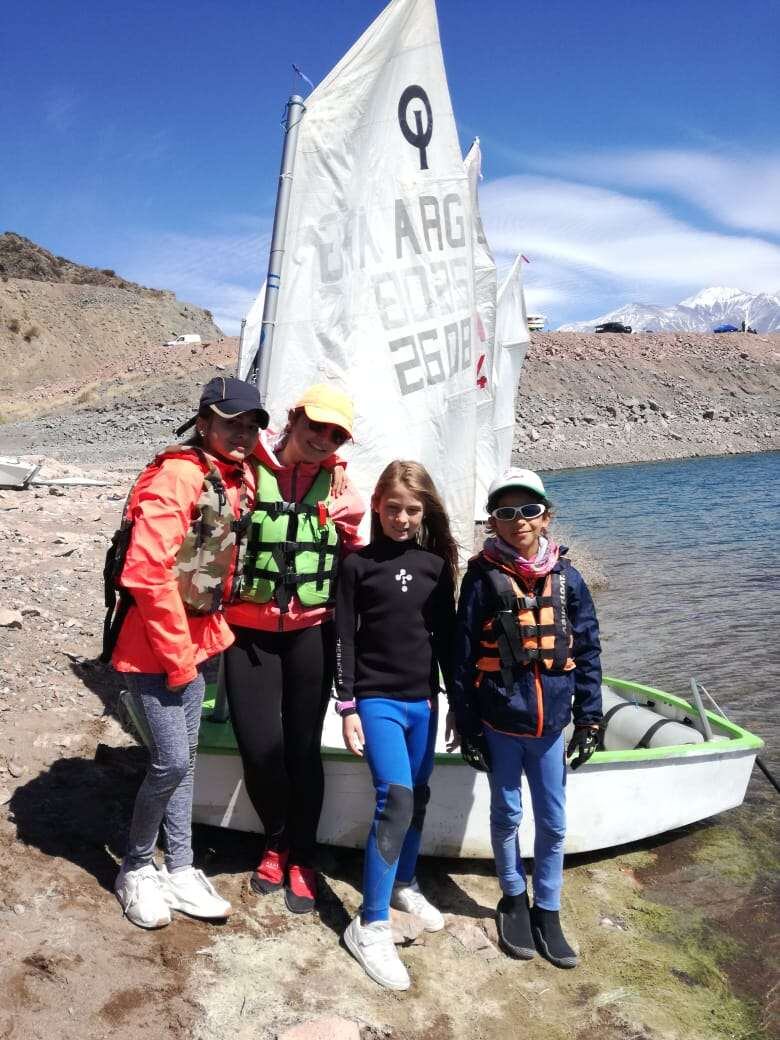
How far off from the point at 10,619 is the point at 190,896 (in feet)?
10.3

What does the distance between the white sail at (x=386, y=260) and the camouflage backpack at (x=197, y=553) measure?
1.50m

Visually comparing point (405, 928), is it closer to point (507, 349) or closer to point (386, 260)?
point (386, 260)

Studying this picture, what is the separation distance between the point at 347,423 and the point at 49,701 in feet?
9.59

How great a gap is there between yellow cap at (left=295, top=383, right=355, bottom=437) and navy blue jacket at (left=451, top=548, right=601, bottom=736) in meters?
0.80

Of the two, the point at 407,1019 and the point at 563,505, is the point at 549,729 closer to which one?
the point at 407,1019

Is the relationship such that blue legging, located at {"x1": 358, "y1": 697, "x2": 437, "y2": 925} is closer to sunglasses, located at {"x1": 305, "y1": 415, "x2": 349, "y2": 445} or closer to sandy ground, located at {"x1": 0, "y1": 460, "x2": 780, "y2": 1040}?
sandy ground, located at {"x1": 0, "y1": 460, "x2": 780, "y2": 1040}

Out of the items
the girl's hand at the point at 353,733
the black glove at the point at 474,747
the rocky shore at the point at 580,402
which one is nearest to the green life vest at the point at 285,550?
the girl's hand at the point at 353,733

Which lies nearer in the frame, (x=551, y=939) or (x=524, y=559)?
(x=524, y=559)

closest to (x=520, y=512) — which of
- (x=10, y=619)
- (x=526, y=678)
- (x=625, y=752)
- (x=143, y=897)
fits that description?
(x=526, y=678)

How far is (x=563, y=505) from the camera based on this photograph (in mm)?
24453

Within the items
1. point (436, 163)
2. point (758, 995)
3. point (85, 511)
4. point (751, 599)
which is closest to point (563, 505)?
point (751, 599)

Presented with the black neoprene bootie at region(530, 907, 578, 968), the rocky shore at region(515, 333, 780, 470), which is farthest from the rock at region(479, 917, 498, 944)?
the rocky shore at region(515, 333, 780, 470)

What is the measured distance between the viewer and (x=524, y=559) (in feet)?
10.8

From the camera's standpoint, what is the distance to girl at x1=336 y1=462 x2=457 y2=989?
318 cm
